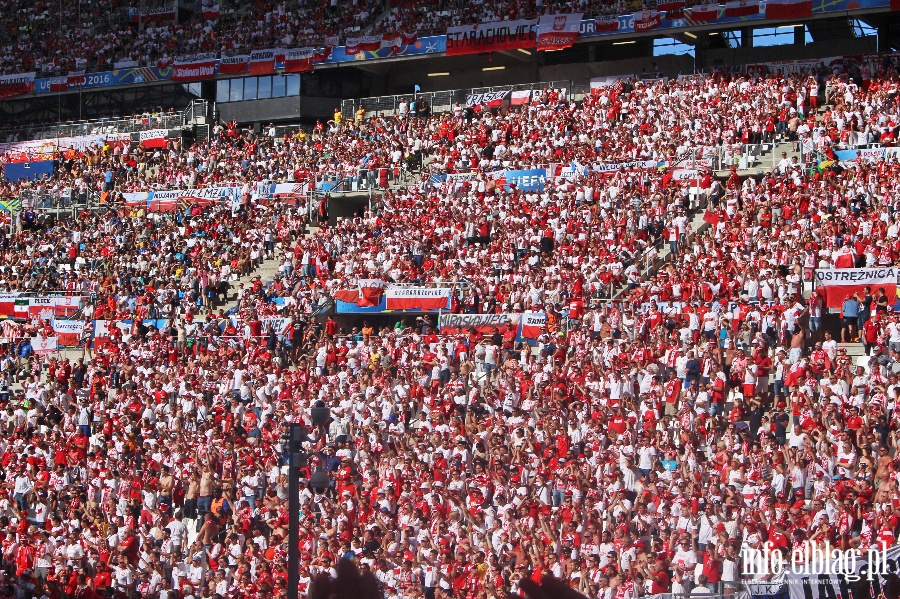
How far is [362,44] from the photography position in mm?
35469

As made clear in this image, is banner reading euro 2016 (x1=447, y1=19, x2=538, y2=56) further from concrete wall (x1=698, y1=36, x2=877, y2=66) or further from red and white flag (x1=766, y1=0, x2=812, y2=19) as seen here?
red and white flag (x1=766, y1=0, x2=812, y2=19)

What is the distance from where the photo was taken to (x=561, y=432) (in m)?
16.8

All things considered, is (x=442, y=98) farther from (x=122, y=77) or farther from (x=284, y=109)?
(x=122, y=77)

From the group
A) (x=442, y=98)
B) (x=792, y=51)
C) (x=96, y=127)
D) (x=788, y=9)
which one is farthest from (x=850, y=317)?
(x=96, y=127)

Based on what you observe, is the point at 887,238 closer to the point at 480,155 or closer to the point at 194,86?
the point at 480,155

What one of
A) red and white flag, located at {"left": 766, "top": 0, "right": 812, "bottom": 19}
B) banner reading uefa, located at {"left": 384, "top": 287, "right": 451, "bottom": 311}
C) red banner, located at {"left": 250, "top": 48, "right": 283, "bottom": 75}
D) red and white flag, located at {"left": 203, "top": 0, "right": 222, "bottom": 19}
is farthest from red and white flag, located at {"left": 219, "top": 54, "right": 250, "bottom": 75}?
red and white flag, located at {"left": 766, "top": 0, "right": 812, "bottom": 19}

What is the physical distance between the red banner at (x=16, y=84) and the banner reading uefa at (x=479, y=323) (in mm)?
23690

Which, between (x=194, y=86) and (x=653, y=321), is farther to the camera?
(x=194, y=86)

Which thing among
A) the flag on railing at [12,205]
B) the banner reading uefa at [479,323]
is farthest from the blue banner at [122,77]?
the banner reading uefa at [479,323]

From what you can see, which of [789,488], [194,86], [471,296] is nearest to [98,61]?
[194,86]

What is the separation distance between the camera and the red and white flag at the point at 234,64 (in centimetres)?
3697

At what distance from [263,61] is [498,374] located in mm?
20165

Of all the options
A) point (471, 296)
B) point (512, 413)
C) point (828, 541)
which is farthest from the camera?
point (471, 296)

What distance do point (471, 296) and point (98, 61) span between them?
22.3m
